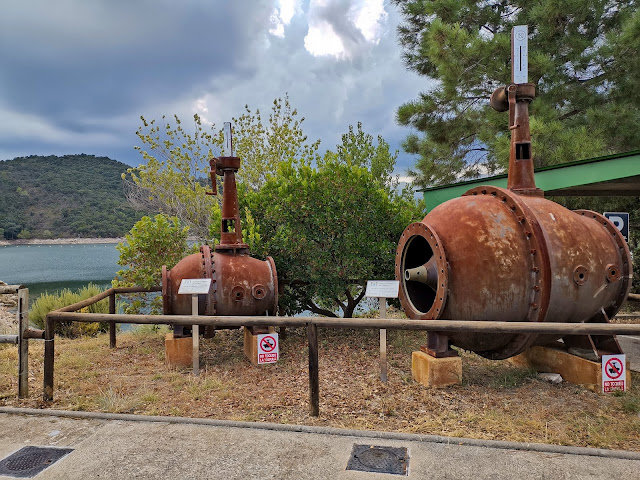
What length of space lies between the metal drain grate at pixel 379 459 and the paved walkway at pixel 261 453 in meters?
0.05

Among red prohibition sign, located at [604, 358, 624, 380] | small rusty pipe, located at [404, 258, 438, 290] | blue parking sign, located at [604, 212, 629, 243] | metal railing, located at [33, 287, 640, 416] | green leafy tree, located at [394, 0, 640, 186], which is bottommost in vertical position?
red prohibition sign, located at [604, 358, 624, 380]

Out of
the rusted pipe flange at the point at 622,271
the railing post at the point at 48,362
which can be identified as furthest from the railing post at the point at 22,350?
the rusted pipe flange at the point at 622,271

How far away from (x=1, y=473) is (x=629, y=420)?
5.03 m

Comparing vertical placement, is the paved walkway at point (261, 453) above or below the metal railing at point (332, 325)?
below

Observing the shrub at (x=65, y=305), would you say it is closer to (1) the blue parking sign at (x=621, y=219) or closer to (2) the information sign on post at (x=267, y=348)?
(2) the information sign on post at (x=267, y=348)

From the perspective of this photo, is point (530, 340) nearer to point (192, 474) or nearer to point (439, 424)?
point (439, 424)

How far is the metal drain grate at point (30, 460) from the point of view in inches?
118

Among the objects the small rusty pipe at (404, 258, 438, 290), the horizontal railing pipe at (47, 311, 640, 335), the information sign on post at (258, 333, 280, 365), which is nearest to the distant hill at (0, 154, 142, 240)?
the information sign on post at (258, 333, 280, 365)

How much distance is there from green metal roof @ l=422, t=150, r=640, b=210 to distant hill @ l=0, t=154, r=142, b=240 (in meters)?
76.8

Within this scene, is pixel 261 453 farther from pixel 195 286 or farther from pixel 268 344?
pixel 195 286

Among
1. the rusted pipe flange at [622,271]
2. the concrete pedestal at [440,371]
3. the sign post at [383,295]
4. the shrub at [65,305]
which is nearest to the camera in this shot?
the rusted pipe flange at [622,271]

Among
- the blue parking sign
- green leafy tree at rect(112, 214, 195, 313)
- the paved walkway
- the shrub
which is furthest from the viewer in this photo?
the shrub

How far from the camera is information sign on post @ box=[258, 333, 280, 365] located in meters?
5.67

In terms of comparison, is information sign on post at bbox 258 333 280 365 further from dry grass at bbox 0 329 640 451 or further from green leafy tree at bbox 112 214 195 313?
green leafy tree at bbox 112 214 195 313
